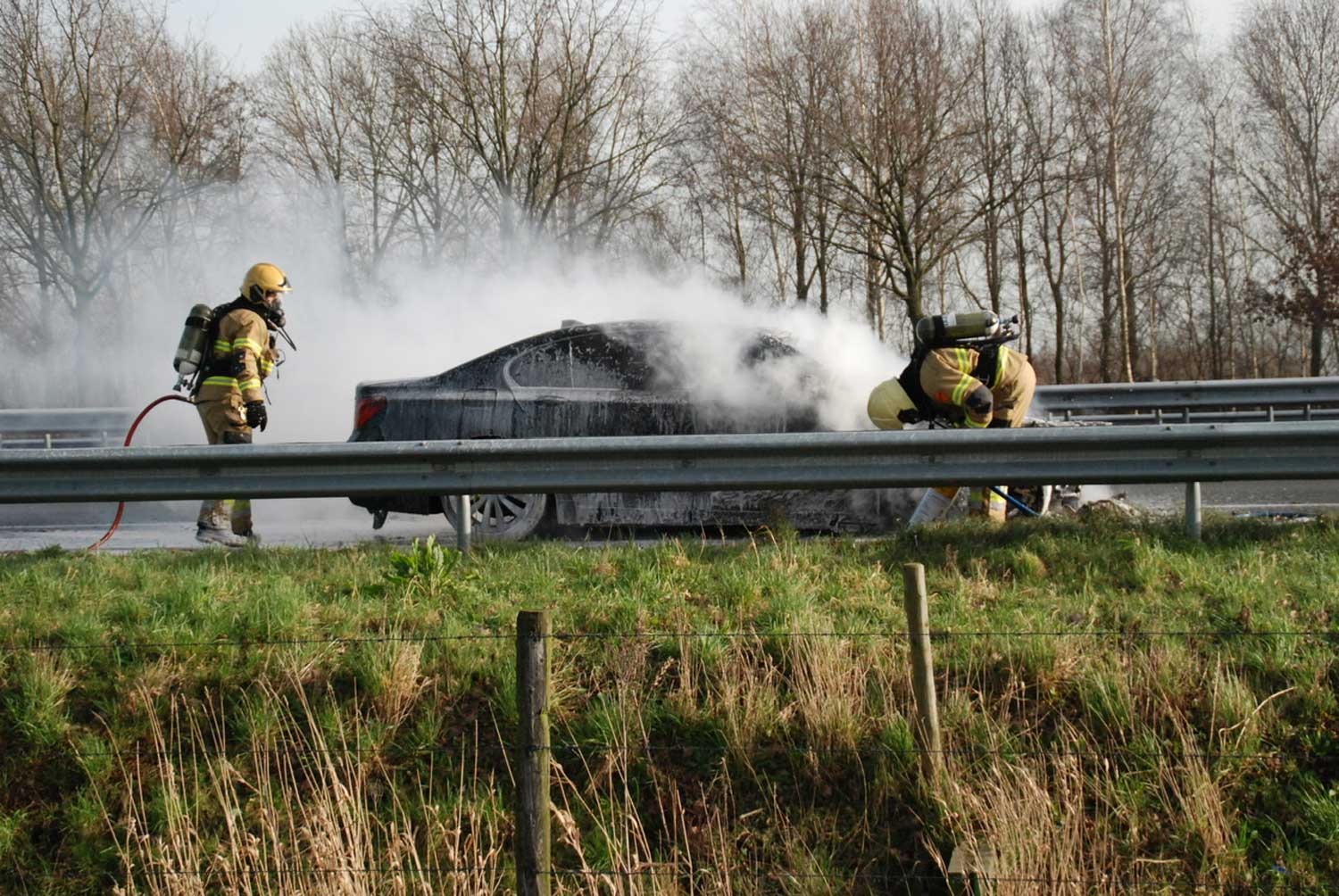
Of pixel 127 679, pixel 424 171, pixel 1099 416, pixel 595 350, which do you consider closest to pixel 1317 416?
pixel 1099 416

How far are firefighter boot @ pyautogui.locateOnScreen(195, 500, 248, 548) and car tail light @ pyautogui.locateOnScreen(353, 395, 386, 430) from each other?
112cm

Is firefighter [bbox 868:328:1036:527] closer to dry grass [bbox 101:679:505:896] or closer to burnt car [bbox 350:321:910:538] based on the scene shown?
burnt car [bbox 350:321:910:538]

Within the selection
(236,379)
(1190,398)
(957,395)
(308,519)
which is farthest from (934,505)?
(308,519)

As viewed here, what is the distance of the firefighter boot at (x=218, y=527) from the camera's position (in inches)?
316

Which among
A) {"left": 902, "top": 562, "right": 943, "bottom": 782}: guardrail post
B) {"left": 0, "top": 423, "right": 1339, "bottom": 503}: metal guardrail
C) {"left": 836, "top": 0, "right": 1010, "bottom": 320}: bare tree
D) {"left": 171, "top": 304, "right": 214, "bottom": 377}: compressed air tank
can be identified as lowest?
{"left": 902, "top": 562, "right": 943, "bottom": 782}: guardrail post

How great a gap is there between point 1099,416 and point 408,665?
7986mm

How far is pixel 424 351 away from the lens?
582 inches

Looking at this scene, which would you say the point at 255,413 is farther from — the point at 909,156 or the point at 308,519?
the point at 909,156

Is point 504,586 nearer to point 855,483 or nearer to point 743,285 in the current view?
point 855,483

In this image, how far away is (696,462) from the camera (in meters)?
4.76

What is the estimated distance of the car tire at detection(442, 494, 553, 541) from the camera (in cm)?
775

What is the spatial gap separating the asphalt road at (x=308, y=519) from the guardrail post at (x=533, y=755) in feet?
16.0

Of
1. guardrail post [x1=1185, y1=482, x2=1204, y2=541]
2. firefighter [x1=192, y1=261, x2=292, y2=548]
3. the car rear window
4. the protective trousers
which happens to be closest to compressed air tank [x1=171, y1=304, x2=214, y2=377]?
firefighter [x1=192, y1=261, x2=292, y2=548]

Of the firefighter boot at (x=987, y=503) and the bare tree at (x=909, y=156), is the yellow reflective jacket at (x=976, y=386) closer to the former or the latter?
the firefighter boot at (x=987, y=503)
